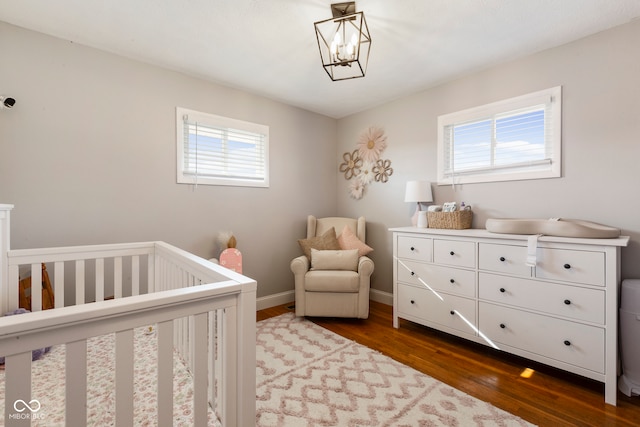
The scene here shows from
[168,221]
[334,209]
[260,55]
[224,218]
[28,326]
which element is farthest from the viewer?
[334,209]

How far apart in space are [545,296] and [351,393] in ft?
4.51

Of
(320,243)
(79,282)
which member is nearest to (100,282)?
(79,282)

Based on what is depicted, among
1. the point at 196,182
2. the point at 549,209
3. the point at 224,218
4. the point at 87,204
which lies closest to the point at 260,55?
the point at 196,182

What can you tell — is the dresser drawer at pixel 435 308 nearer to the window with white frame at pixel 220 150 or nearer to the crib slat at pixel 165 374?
the window with white frame at pixel 220 150

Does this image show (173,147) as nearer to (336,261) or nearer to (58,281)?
(58,281)

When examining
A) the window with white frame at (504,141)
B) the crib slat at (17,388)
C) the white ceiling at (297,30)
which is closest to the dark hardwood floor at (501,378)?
the window with white frame at (504,141)

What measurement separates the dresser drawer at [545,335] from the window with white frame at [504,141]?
42.4 inches

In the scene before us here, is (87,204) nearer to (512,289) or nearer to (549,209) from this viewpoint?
(512,289)

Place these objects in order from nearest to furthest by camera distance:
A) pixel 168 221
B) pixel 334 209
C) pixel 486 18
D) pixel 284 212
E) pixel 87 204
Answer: pixel 486 18, pixel 87 204, pixel 168 221, pixel 284 212, pixel 334 209

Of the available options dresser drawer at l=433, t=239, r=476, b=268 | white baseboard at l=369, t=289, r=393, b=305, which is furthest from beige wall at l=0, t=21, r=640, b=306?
white baseboard at l=369, t=289, r=393, b=305

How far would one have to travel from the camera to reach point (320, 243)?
3.12 meters

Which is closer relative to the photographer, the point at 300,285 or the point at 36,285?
the point at 36,285

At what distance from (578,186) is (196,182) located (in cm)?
306

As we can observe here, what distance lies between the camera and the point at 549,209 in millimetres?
2201
